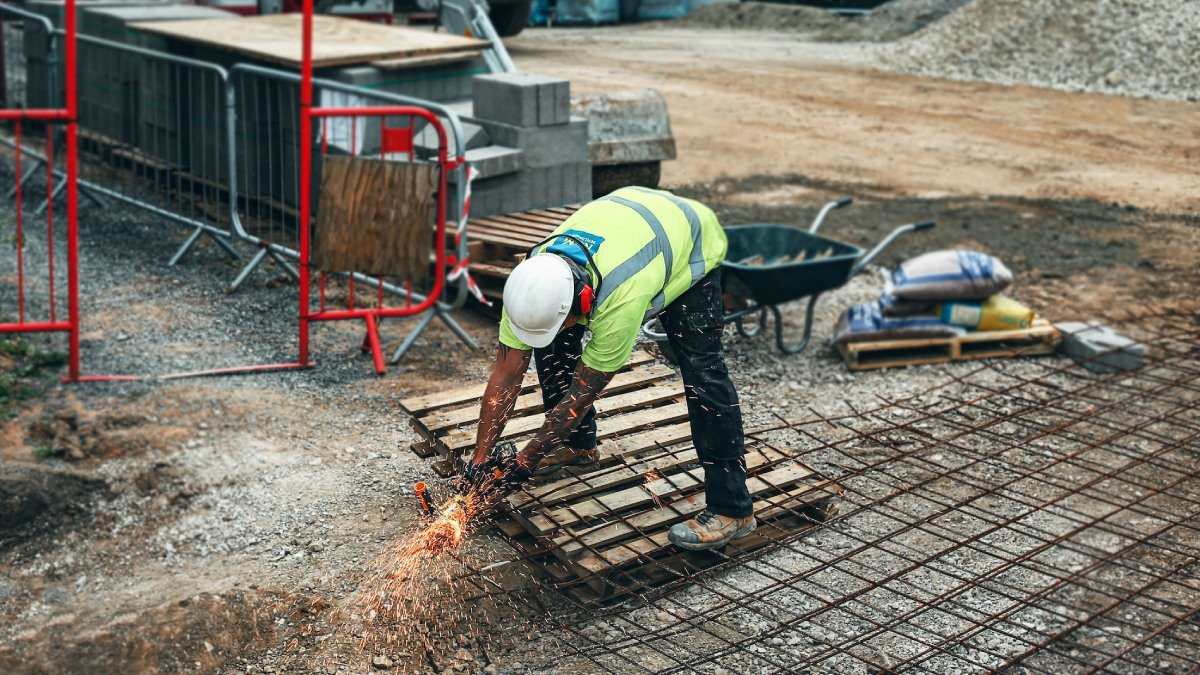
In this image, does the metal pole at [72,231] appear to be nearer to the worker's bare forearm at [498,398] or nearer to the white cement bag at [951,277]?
the worker's bare forearm at [498,398]

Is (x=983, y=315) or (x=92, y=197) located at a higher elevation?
(x=92, y=197)

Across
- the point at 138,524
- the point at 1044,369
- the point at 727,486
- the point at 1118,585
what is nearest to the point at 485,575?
the point at 727,486

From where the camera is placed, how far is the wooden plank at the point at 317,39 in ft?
29.5

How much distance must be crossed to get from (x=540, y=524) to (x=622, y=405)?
1.16 m

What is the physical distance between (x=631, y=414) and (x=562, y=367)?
85cm

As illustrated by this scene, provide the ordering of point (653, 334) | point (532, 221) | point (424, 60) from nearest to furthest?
point (653, 334), point (532, 221), point (424, 60)

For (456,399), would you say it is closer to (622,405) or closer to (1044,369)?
Result: (622,405)

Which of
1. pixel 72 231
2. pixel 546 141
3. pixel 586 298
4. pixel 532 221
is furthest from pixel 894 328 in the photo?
pixel 72 231

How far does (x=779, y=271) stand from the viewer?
7.18m

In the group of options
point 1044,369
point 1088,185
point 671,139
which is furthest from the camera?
point 1088,185

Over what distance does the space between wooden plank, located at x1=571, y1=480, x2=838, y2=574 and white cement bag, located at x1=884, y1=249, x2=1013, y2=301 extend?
2307mm

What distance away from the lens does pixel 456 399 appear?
6.04 m

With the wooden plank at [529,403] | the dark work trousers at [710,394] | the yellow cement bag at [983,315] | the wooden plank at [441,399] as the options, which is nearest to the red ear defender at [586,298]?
the dark work trousers at [710,394]

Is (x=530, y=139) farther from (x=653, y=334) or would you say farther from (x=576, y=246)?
(x=576, y=246)
